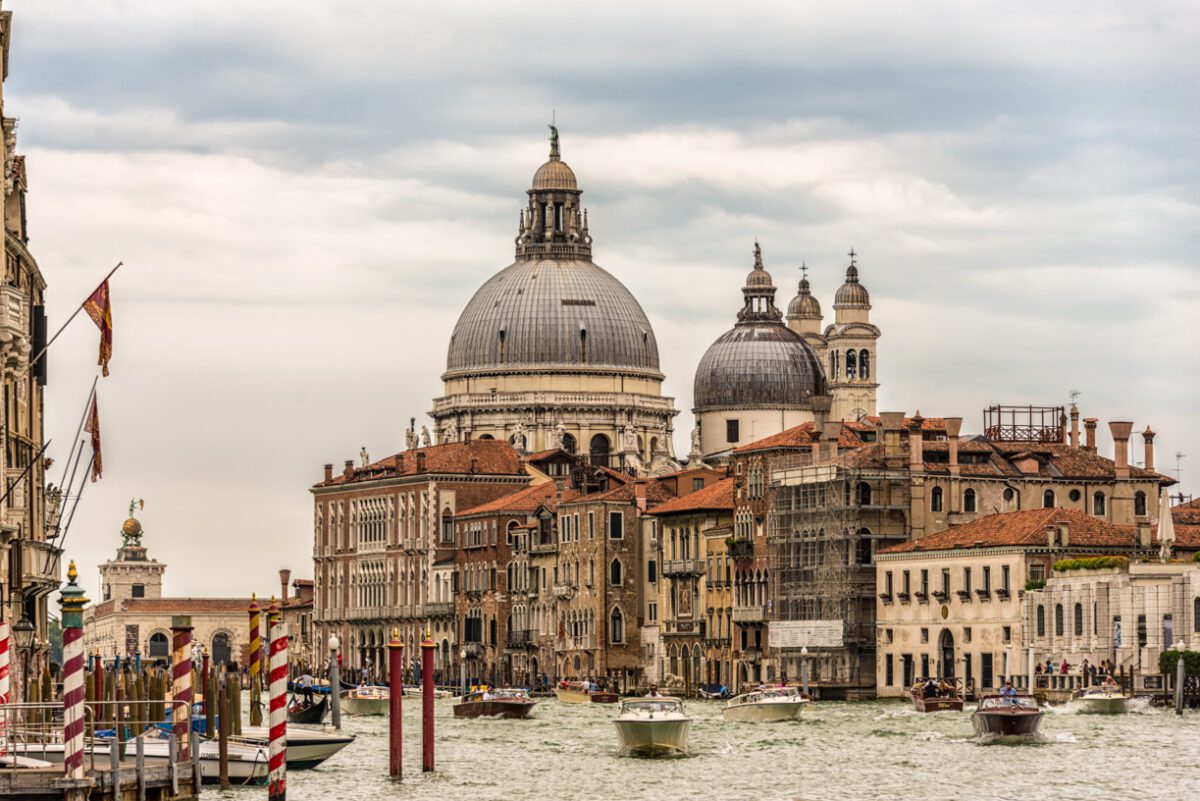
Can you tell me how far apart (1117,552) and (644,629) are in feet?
104

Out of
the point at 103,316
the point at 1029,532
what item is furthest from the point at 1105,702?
the point at 103,316

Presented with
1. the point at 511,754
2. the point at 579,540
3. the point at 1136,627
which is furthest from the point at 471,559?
the point at 511,754

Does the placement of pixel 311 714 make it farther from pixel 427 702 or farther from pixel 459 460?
pixel 459 460

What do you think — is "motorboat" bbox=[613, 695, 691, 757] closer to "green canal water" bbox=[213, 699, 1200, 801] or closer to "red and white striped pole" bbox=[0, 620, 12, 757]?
"green canal water" bbox=[213, 699, 1200, 801]

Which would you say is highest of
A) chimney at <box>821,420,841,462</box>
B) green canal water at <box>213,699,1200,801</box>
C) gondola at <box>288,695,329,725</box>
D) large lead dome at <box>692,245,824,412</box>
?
large lead dome at <box>692,245,824,412</box>

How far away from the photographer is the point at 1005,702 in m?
Result: 70.4

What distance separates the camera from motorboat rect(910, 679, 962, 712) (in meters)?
87.8

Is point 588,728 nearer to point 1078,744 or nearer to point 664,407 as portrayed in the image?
point 1078,744

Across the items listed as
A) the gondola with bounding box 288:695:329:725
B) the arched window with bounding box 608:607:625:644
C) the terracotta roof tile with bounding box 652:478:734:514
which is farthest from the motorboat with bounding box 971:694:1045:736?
the arched window with bounding box 608:607:625:644

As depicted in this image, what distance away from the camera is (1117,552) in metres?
99.1

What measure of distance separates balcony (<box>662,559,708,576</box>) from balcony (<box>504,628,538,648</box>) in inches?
524

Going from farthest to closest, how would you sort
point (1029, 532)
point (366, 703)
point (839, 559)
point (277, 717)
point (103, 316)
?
point (839, 559)
point (366, 703)
point (1029, 532)
point (103, 316)
point (277, 717)

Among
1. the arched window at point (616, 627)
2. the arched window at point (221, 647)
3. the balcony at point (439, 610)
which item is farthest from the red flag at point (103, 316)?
the arched window at point (221, 647)

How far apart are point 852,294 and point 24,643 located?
384 feet
